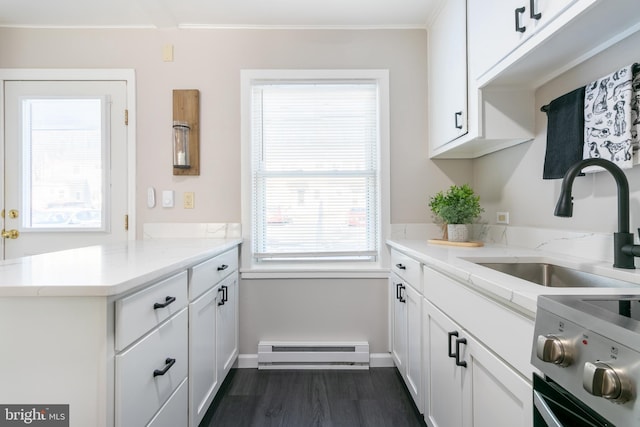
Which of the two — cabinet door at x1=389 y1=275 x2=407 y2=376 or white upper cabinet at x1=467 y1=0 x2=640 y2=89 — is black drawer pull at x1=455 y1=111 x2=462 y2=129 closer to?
white upper cabinet at x1=467 y1=0 x2=640 y2=89

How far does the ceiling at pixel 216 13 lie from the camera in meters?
2.11

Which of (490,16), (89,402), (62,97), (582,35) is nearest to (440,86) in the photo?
(490,16)

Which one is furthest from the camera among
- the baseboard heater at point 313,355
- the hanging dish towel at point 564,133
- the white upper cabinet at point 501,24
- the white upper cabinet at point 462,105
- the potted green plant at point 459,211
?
the baseboard heater at point 313,355

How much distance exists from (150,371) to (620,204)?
162cm

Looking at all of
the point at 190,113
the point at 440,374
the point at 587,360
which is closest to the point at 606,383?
the point at 587,360

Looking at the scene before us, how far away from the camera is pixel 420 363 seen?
165 centimetres

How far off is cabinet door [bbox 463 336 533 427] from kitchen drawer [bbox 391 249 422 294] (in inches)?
21.5

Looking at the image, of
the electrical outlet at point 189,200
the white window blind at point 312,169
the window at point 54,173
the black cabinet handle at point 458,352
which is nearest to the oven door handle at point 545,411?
the black cabinet handle at point 458,352

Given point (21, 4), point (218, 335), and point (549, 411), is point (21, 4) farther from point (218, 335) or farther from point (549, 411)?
point (549, 411)

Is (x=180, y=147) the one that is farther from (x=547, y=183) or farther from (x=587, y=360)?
(x=587, y=360)

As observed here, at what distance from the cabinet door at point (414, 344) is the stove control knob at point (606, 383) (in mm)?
1115

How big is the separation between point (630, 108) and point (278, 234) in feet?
6.43

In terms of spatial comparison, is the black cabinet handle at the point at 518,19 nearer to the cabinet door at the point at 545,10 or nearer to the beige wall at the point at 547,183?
the cabinet door at the point at 545,10

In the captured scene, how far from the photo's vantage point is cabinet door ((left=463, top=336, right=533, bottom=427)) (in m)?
0.84
